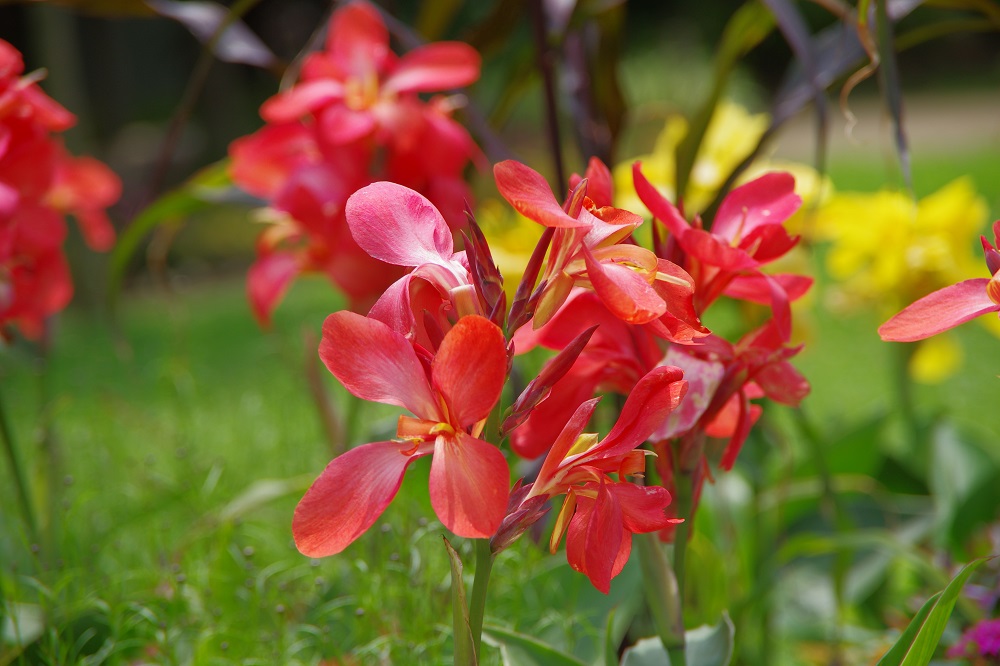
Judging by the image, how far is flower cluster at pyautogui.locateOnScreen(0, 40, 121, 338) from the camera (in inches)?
26.7

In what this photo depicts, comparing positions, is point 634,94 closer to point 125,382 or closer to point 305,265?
point 125,382

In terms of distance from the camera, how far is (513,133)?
5344 millimetres

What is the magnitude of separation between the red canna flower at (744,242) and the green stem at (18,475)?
1.73 feet

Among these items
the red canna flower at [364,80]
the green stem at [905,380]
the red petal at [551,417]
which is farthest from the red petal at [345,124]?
the green stem at [905,380]

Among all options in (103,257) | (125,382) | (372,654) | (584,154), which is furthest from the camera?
(103,257)

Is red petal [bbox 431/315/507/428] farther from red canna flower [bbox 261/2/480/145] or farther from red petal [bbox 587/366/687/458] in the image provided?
red canna flower [bbox 261/2/480/145]

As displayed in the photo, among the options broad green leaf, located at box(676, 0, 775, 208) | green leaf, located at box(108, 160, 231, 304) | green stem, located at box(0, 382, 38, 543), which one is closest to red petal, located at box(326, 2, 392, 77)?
green leaf, located at box(108, 160, 231, 304)

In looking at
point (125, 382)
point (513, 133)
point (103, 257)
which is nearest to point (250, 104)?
point (513, 133)

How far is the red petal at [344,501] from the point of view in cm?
38

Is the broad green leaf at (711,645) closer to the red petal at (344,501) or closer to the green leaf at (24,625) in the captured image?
the red petal at (344,501)

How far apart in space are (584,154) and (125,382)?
1965mm

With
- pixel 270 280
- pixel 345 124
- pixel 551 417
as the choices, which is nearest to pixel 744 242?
pixel 551 417

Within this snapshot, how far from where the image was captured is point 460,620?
1.36ft

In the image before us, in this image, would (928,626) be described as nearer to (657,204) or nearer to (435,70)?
(657,204)
